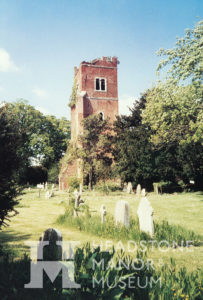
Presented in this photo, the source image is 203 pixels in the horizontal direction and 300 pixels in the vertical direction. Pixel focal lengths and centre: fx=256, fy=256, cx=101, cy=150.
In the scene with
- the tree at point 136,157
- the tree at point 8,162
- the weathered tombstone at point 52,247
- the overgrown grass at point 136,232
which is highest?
the tree at point 136,157

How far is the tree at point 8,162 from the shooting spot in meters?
4.76

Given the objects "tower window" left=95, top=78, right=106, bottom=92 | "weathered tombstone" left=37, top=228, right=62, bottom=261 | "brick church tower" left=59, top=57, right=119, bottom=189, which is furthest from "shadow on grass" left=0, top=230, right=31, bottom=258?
"tower window" left=95, top=78, right=106, bottom=92

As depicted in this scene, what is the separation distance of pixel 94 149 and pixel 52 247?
25343 mm

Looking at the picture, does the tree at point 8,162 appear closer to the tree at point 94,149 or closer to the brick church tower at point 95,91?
the tree at point 94,149

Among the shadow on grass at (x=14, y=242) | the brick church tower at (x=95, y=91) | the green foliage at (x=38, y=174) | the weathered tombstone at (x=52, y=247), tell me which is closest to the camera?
the weathered tombstone at (x=52, y=247)

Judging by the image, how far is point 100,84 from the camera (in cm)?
3469

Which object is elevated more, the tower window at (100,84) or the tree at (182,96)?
the tower window at (100,84)

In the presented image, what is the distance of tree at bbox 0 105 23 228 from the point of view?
15.6 feet

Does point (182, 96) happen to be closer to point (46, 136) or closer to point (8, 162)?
point (8, 162)

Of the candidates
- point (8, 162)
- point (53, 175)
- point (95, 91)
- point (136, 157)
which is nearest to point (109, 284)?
point (8, 162)

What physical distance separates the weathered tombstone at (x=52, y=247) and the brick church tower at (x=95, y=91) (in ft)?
90.3

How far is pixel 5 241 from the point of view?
A: 700cm

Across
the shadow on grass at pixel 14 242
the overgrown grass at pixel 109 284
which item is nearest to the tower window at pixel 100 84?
the shadow on grass at pixel 14 242

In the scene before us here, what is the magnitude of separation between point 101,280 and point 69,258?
0.82 meters
